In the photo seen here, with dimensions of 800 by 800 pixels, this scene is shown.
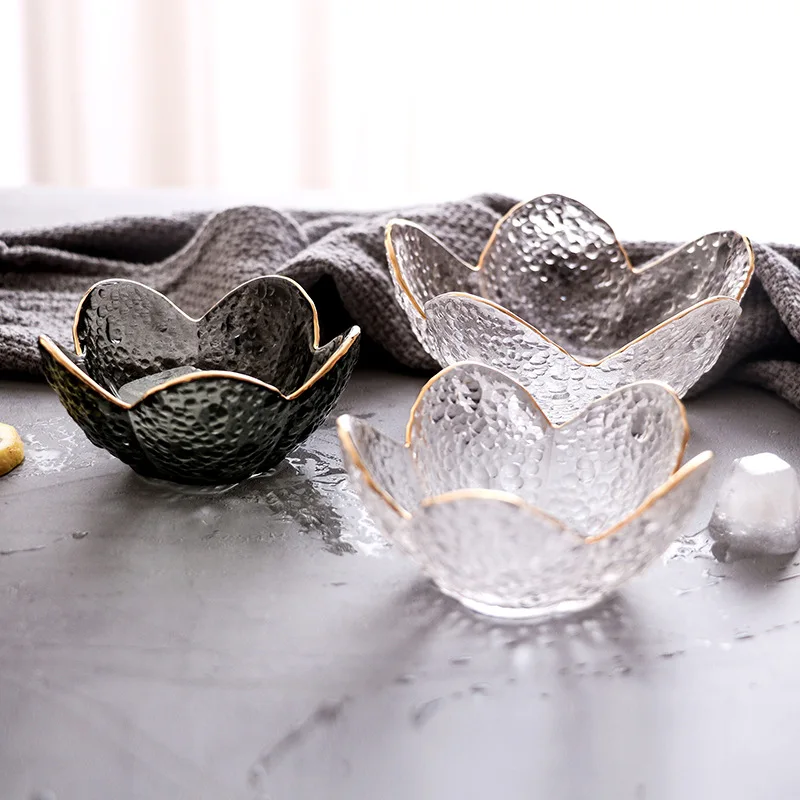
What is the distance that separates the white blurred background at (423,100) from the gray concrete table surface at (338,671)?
1.68 meters

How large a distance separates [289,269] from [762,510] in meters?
0.48

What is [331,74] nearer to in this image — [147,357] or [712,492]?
[147,357]

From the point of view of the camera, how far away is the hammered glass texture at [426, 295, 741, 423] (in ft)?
2.51

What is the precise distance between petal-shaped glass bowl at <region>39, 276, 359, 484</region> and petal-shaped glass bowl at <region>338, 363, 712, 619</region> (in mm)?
98

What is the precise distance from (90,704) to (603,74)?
7.07ft

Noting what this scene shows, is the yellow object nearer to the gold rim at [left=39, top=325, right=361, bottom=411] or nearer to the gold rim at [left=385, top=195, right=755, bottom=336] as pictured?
the gold rim at [left=39, top=325, right=361, bottom=411]

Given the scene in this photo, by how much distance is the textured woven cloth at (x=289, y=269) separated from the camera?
92 cm

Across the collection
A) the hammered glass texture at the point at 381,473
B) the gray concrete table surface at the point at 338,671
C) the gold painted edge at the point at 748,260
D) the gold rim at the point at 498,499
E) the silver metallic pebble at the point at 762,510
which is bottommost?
the gray concrete table surface at the point at 338,671

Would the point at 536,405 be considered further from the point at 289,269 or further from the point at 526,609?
the point at 289,269

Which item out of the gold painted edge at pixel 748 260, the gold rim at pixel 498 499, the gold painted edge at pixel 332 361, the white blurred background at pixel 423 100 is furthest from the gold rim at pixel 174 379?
the white blurred background at pixel 423 100

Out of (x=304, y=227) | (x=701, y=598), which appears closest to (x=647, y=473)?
(x=701, y=598)

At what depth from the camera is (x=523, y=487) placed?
679mm

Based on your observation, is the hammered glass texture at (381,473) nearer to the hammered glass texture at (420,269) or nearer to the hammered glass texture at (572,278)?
the hammered glass texture at (420,269)

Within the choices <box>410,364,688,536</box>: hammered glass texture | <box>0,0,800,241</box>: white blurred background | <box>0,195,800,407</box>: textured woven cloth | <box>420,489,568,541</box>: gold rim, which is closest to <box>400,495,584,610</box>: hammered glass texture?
<box>420,489,568,541</box>: gold rim
